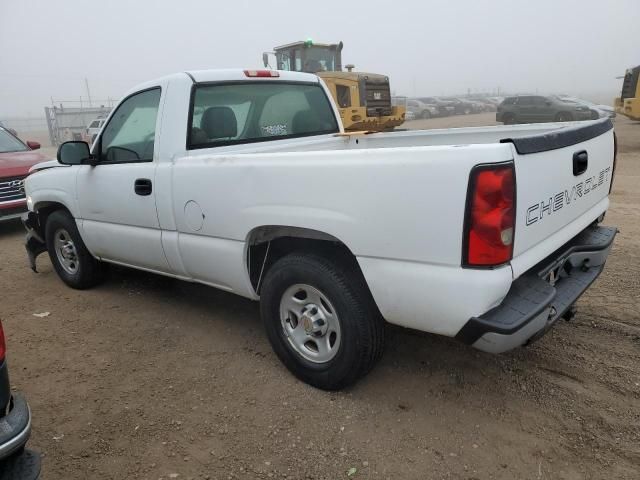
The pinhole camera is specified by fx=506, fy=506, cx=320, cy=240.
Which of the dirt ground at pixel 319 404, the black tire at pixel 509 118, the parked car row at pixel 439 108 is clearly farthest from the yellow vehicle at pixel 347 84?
the parked car row at pixel 439 108

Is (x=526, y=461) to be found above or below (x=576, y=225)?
below

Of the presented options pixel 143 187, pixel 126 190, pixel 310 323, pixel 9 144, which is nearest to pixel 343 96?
pixel 9 144

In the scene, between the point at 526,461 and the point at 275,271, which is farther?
Answer: the point at 275,271

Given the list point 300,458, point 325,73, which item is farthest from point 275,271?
point 325,73

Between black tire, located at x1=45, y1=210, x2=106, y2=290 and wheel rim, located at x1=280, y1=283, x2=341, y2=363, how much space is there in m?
2.60

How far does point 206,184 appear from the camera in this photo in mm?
3205

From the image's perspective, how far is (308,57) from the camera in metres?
16.2

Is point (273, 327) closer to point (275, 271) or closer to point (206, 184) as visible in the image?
point (275, 271)

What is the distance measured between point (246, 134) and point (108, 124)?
50.6 inches

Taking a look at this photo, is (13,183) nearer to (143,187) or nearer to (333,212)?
(143,187)

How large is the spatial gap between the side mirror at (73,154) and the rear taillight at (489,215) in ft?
10.7

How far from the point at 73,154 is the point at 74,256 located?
126cm

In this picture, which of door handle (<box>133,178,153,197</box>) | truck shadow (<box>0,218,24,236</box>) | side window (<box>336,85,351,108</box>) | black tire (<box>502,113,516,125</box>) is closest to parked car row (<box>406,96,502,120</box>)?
black tire (<box>502,113,516,125</box>)

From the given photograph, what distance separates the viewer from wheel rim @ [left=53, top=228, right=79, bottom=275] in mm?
4898
